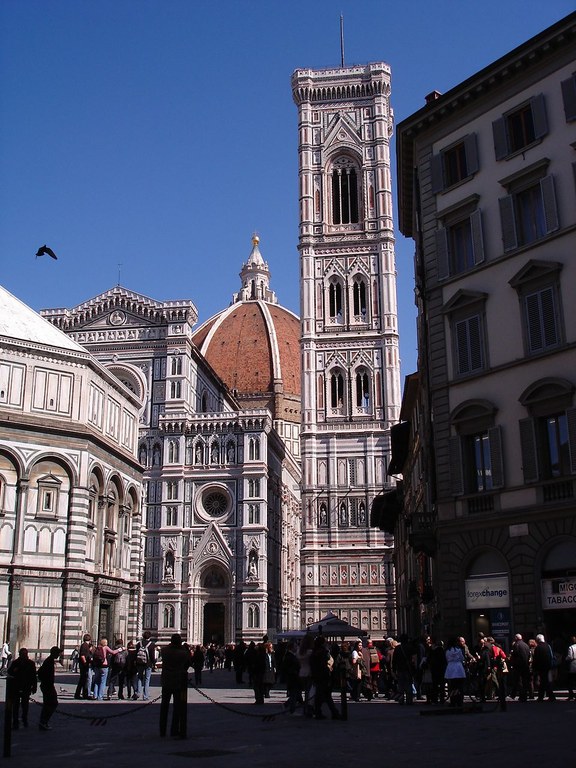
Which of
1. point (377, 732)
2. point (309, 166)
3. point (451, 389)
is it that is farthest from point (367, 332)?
point (377, 732)

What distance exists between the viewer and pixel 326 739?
12188mm

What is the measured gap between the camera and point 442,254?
24.5 metres

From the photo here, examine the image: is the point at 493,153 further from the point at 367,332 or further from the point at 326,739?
the point at 367,332

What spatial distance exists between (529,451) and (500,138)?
8.46 metres

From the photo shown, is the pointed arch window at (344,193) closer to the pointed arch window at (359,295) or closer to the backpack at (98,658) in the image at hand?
the pointed arch window at (359,295)

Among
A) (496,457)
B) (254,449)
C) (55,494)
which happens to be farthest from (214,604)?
(496,457)

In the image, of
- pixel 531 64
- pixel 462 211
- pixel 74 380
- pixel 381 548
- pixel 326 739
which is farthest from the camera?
pixel 381 548

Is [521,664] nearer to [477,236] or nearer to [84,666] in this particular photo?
[84,666]

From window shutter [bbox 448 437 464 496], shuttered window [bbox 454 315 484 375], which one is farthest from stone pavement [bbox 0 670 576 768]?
shuttered window [bbox 454 315 484 375]

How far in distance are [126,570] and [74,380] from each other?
8.98m

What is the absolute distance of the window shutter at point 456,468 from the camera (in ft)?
73.5

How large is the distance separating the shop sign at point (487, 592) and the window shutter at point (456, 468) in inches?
88.0

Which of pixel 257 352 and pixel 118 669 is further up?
pixel 257 352

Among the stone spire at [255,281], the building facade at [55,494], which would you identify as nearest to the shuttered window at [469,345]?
the building facade at [55,494]
